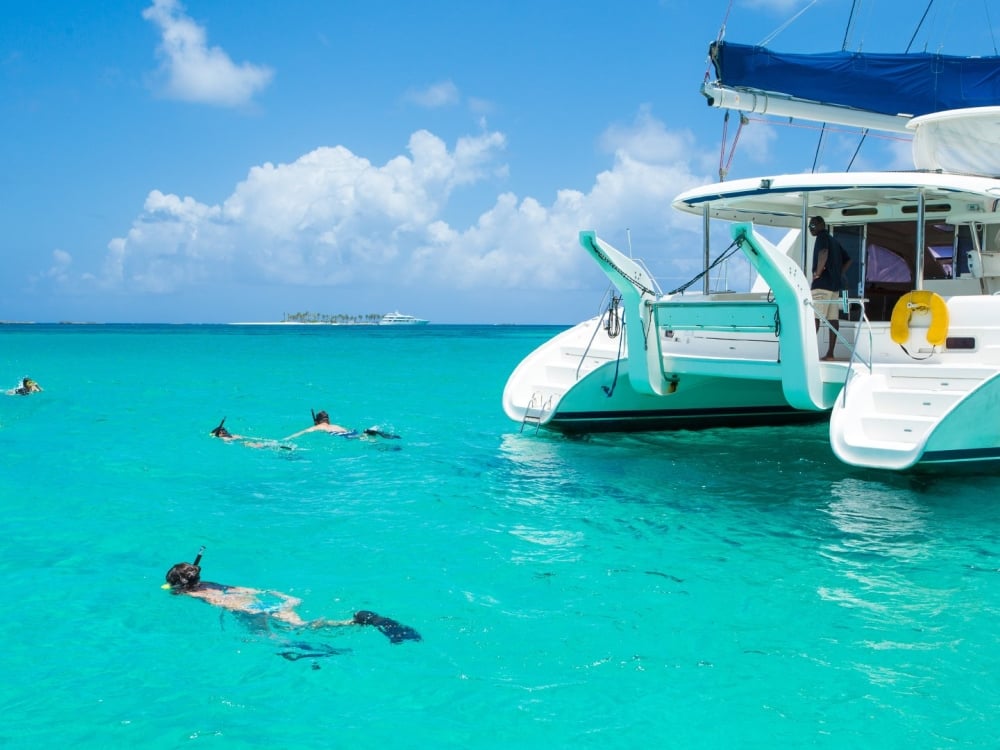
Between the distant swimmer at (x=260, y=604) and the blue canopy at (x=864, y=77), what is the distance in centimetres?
960

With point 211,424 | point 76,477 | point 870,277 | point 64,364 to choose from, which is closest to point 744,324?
point 870,277

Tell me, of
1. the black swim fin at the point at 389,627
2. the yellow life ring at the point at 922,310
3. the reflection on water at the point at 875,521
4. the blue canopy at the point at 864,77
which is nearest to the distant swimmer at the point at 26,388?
the blue canopy at the point at 864,77

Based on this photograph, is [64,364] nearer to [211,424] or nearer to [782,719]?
[211,424]

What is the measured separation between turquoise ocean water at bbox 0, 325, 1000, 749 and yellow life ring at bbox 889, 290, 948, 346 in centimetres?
156

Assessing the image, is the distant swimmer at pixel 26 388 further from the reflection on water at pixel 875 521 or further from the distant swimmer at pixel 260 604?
the reflection on water at pixel 875 521

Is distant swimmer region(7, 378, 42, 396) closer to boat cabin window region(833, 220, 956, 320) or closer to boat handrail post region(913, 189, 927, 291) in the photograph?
boat cabin window region(833, 220, 956, 320)

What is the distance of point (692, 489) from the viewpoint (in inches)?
357

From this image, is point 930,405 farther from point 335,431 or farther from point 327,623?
point 335,431

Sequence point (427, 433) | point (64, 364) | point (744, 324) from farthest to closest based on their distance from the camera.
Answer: point (64, 364) → point (427, 433) → point (744, 324)

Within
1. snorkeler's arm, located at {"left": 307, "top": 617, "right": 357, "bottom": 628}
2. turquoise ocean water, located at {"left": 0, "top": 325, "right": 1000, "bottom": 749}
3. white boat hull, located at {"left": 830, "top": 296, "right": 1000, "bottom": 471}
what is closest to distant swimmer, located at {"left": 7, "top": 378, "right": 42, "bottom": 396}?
turquoise ocean water, located at {"left": 0, "top": 325, "right": 1000, "bottom": 749}

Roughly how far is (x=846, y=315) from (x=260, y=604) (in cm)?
696

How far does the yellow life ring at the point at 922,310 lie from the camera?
842cm

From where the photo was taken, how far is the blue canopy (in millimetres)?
12141

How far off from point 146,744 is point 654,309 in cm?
677
